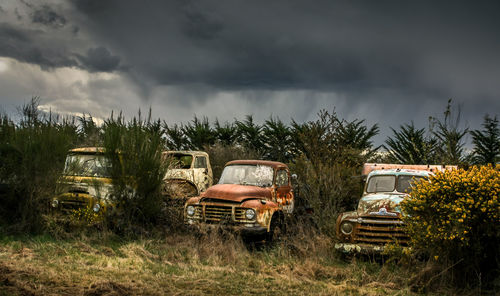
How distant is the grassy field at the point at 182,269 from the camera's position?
622 cm

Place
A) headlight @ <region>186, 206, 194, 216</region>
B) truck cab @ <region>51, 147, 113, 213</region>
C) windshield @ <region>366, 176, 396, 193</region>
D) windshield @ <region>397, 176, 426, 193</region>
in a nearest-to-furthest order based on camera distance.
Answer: windshield @ <region>397, 176, 426, 193</region>
windshield @ <region>366, 176, 396, 193</region>
headlight @ <region>186, 206, 194, 216</region>
truck cab @ <region>51, 147, 113, 213</region>

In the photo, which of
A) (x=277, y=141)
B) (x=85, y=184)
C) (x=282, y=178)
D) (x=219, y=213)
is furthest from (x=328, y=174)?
(x=277, y=141)

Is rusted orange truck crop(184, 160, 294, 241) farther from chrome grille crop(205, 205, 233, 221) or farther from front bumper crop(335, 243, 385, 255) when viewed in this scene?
front bumper crop(335, 243, 385, 255)

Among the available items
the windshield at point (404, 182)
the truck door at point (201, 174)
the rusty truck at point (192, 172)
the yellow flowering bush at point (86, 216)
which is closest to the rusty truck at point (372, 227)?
the windshield at point (404, 182)

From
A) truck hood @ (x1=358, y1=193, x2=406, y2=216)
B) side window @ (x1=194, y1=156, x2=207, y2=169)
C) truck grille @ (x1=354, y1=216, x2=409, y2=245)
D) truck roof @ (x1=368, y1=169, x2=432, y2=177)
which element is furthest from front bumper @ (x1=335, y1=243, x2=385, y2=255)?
side window @ (x1=194, y1=156, x2=207, y2=169)

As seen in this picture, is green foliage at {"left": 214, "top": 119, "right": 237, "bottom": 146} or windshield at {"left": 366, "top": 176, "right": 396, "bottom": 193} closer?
windshield at {"left": 366, "top": 176, "right": 396, "bottom": 193}

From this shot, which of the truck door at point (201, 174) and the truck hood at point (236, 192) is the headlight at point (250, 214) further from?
the truck door at point (201, 174)

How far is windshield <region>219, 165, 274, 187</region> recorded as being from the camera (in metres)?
10.7

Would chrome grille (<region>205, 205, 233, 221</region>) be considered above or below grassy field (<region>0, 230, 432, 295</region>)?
above

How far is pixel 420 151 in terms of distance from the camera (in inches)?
742

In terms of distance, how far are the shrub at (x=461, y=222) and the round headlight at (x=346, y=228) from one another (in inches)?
49.1

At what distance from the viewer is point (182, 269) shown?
745 cm

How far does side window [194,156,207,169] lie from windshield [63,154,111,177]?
3.98m

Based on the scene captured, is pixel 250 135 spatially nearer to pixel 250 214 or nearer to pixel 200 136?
pixel 200 136
